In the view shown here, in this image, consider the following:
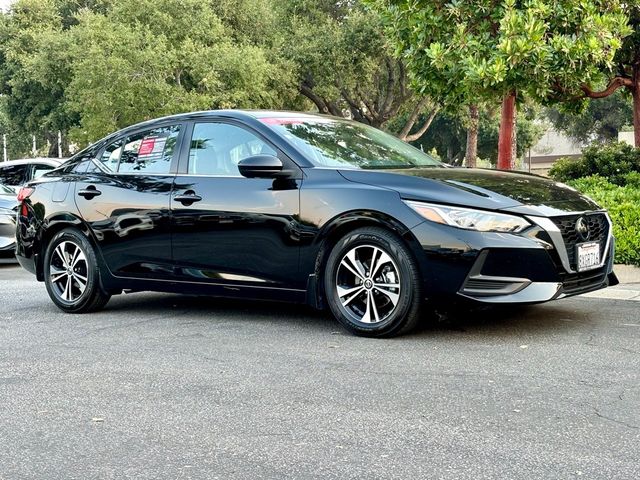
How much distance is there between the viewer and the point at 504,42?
11.4 m

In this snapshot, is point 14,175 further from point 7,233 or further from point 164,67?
point 164,67

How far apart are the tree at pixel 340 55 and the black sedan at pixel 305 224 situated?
2381 cm

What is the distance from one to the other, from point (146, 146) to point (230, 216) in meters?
1.29

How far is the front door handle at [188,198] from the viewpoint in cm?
686

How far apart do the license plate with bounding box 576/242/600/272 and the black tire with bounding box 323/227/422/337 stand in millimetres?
1091

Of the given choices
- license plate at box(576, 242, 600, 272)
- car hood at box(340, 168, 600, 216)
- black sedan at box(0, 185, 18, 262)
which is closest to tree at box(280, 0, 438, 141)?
black sedan at box(0, 185, 18, 262)

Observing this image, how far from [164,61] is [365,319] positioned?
86.0 feet

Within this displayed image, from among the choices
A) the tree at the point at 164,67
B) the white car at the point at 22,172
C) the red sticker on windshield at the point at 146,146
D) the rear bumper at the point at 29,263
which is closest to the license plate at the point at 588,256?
the red sticker on windshield at the point at 146,146

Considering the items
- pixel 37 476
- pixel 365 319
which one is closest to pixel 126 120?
pixel 365 319

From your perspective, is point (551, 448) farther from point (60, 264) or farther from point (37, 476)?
point (60, 264)

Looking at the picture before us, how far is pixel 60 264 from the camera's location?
7859 mm

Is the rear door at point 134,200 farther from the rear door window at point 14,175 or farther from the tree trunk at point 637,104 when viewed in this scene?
the tree trunk at point 637,104

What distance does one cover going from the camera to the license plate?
605 cm

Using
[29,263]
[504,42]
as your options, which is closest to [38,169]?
[29,263]
